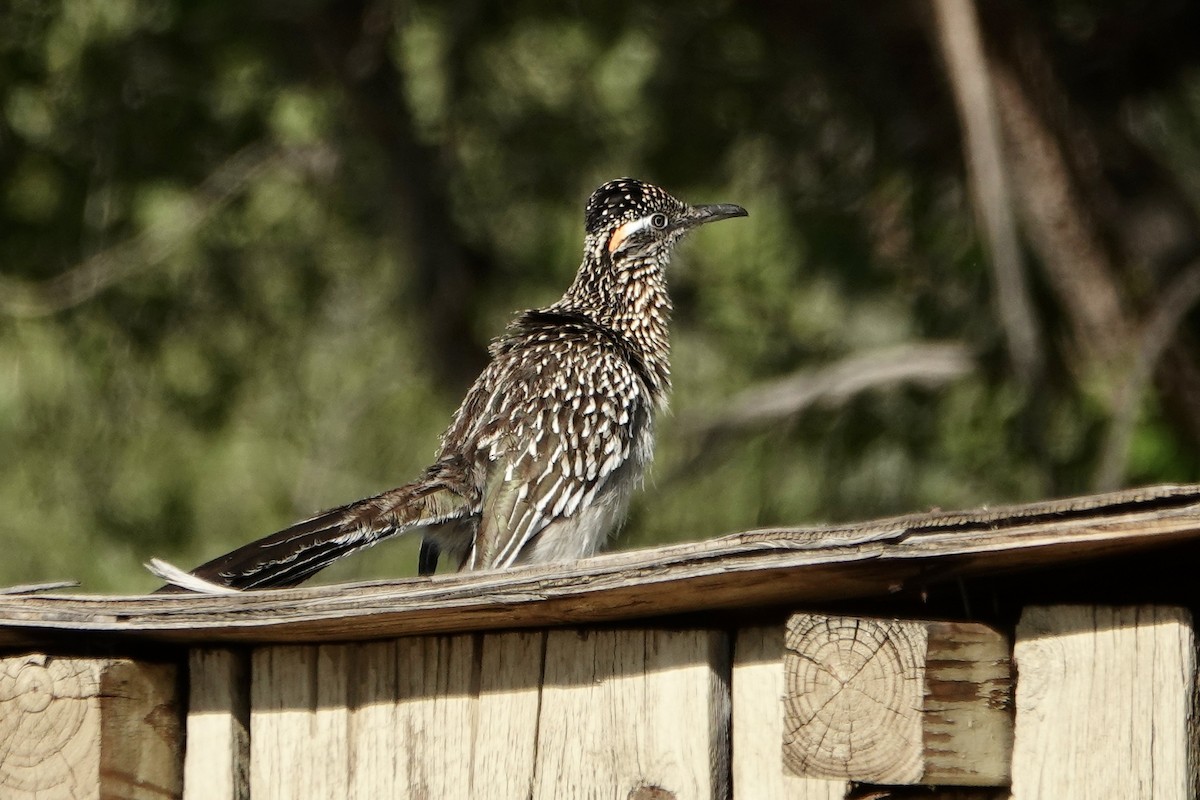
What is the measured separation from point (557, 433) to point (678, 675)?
1960mm

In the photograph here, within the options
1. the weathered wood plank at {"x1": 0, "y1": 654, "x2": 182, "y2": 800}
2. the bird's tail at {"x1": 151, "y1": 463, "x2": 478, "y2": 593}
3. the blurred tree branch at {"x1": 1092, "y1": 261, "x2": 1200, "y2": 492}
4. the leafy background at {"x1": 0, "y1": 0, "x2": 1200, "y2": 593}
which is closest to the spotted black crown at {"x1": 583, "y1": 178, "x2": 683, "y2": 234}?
the bird's tail at {"x1": 151, "y1": 463, "x2": 478, "y2": 593}

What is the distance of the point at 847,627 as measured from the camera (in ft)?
9.87

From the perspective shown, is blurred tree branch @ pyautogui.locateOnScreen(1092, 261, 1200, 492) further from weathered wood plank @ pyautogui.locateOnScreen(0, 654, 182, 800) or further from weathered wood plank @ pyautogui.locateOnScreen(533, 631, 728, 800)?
weathered wood plank @ pyautogui.locateOnScreen(0, 654, 182, 800)

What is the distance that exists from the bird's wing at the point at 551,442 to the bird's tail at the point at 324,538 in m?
0.23

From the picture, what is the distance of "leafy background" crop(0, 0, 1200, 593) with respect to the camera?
28.0ft

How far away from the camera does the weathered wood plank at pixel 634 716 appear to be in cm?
330

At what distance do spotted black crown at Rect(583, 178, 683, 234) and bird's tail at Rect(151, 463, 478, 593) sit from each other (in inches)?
61.0

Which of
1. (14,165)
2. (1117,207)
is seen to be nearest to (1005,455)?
(1117,207)

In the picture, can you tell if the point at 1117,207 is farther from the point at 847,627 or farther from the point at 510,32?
the point at 847,627

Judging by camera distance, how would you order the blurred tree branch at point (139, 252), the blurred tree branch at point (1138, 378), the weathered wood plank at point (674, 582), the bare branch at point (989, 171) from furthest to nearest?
the blurred tree branch at point (139, 252)
the blurred tree branch at point (1138, 378)
the bare branch at point (989, 171)
the weathered wood plank at point (674, 582)

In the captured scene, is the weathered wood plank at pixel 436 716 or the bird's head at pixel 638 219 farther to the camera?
the bird's head at pixel 638 219

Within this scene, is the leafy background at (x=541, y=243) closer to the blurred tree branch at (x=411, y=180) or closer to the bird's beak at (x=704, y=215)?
the blurred tree branch at (x=411, y=180)

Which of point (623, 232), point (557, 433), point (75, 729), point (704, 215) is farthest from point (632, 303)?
point (75, 729)

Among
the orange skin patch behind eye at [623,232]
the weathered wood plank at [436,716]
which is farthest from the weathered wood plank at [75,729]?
the orange skin patch behind eye at [623,232]
